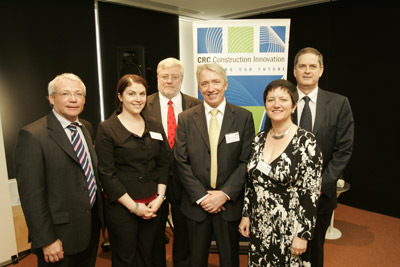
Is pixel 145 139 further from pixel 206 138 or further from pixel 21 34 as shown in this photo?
pixel 21 34

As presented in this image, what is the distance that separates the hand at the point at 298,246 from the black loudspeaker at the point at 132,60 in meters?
2.35

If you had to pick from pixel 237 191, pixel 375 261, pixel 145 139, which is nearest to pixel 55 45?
pixel 145 139

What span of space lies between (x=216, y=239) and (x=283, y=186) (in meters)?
0.69

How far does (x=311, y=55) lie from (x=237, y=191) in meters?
1.11

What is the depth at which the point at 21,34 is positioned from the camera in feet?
12.8

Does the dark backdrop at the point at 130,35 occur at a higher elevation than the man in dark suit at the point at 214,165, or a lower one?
higher

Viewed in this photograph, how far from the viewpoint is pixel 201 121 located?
198 cm

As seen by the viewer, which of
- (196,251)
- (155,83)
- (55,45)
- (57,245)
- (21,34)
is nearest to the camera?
(57,245)

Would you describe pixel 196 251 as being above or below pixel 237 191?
below

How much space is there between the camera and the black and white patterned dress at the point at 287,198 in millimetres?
1583

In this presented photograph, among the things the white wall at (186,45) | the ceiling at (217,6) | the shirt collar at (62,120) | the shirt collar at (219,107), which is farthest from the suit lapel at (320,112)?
the white wall at (186,45)

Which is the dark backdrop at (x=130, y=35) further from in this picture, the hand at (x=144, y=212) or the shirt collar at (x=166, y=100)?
the hand at (x=144, y=212)

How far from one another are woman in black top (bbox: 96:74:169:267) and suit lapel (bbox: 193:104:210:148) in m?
0.30

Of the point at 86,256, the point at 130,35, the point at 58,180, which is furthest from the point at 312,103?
the point at 130,35
